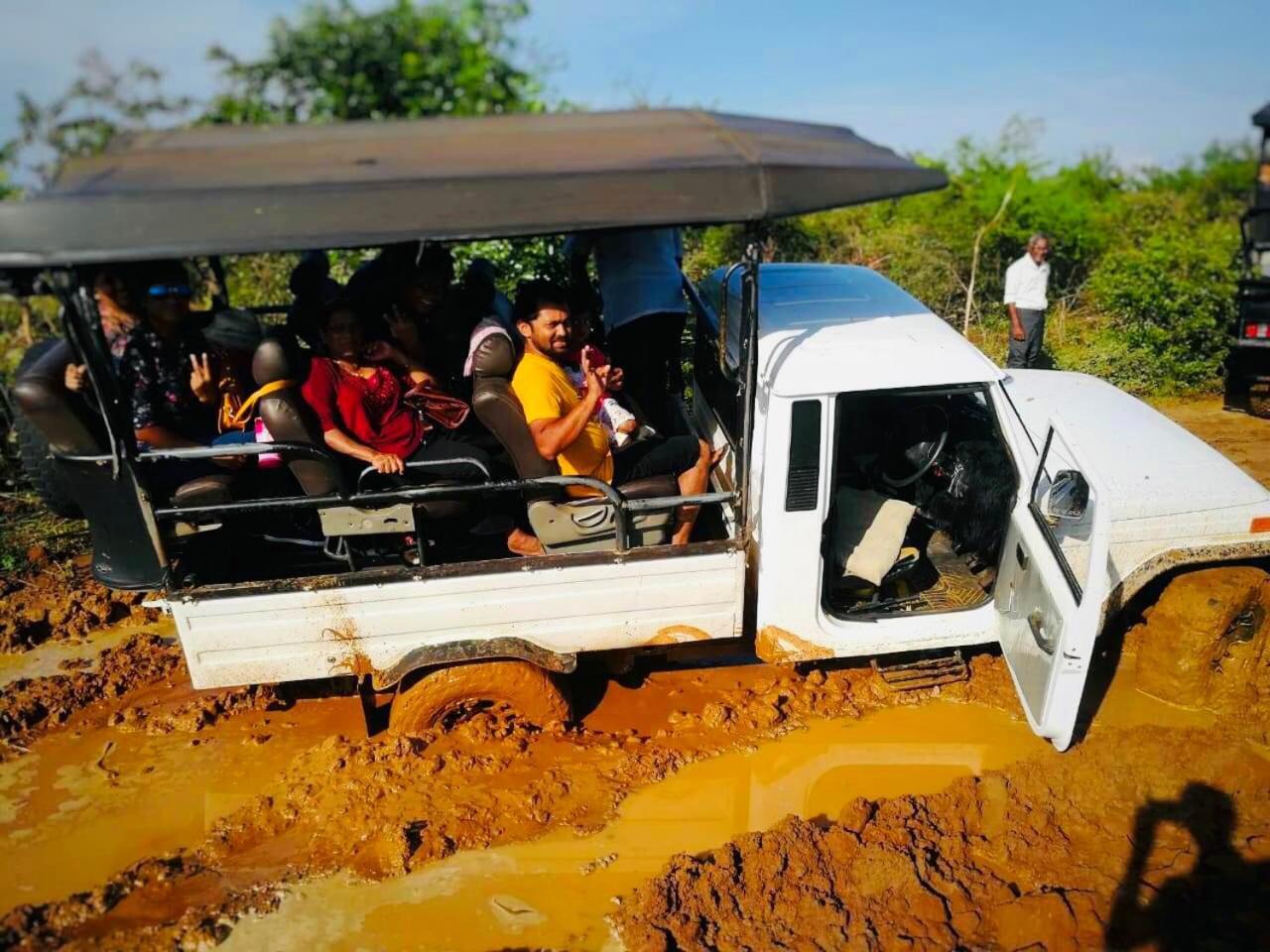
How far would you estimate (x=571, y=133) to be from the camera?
11.7ft

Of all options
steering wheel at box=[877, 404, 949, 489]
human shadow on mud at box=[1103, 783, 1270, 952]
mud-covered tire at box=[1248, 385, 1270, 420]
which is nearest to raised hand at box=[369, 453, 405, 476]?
steering wheel at box=[877, 404, 949, 489]

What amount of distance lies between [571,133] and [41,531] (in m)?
5.05

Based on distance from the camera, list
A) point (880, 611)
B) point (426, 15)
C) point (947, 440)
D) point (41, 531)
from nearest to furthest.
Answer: point (880, 611) < point (947, 440) < point (41, 531) < point (426, 15)

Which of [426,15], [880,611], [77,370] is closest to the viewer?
[77,370]

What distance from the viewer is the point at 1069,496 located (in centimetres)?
318

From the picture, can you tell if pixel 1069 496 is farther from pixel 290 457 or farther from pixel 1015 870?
pixel 290 457

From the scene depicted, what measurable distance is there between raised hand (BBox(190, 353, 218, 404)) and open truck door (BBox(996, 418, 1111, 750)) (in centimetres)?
355

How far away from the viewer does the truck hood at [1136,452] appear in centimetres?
363

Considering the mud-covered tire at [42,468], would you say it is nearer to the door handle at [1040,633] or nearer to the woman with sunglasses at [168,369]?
the woman with sunglasses at [168,369]

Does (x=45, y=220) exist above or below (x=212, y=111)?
below

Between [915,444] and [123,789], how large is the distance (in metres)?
4.03

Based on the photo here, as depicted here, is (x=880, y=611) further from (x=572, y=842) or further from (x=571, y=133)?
(x=571, y=133)

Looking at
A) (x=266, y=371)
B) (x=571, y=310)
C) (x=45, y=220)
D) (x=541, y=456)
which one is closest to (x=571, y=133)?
(x=571, y=310)

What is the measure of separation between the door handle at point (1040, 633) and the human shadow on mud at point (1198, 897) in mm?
864
